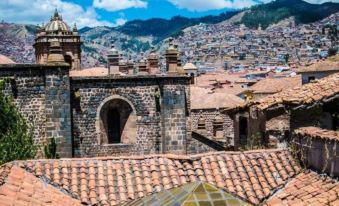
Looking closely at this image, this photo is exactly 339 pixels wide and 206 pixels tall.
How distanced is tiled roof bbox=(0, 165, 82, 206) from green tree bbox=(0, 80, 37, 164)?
1105 cm

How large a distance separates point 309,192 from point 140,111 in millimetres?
15896

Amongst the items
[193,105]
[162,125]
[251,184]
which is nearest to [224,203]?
[251,184]

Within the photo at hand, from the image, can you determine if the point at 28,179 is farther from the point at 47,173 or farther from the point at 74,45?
the point at 74,45

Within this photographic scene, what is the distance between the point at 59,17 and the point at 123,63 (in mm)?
9111

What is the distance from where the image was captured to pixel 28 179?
11.3 meters

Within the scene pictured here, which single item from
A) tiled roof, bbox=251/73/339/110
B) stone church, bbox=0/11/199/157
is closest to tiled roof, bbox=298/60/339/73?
stone church, bbox=0/11/199/157

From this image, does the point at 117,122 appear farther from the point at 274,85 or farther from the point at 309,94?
the point at 274,85

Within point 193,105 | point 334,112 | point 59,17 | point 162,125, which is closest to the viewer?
point 334,112

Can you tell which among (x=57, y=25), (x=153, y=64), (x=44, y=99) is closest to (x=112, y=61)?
(x=153, y=64)

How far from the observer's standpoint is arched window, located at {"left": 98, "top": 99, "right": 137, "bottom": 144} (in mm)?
25984

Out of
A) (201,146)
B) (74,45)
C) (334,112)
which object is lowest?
(201,146)

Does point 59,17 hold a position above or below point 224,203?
above

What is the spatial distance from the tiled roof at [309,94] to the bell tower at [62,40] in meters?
27.6

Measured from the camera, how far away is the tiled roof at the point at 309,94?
13422 millimetres
